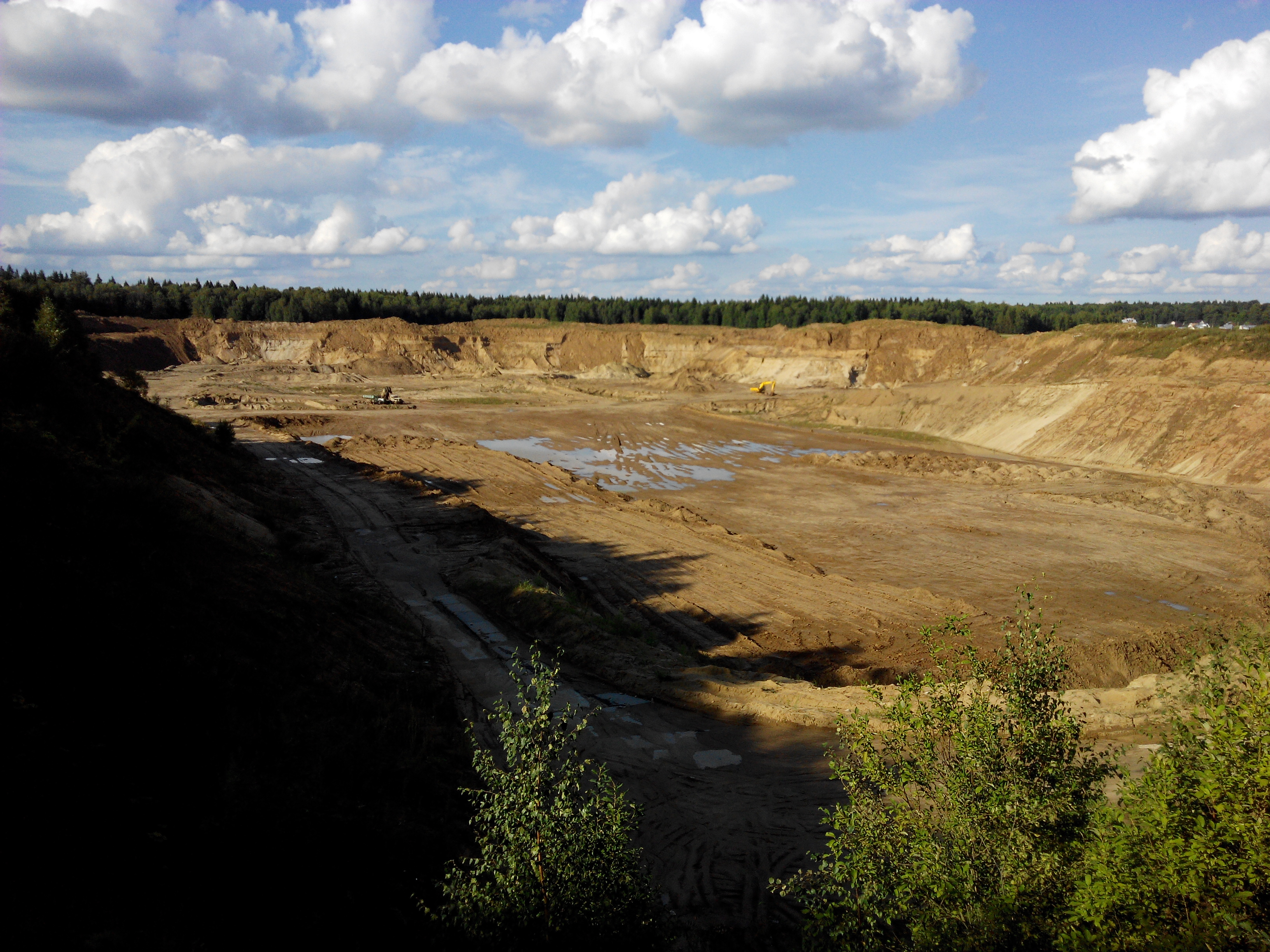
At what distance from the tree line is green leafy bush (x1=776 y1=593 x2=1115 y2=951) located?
95.4 m

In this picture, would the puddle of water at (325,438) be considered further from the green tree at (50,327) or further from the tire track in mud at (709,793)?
the tire track in mud at (709,793)

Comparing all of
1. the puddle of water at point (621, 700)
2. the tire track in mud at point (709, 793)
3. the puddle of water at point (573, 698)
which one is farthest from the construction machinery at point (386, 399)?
the puddle of water at point (621, 700)

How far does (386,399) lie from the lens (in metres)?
59.8

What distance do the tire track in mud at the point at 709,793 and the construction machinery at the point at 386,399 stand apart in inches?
1776

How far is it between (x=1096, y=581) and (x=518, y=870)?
2395 centimetres

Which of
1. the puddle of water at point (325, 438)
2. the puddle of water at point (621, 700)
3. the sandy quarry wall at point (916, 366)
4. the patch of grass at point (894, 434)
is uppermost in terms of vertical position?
the sandy quarry wall at point (916, 366)

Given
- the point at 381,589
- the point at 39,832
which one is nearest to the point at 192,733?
the point at 39,832

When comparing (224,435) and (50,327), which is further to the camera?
(224,435)

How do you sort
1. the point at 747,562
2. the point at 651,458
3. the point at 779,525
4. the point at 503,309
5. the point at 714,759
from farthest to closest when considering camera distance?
the point at 503,309
the point at 651,458
the point at 779,525
the point at 747,562
the point at 714,759

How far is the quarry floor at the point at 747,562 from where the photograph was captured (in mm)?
10430

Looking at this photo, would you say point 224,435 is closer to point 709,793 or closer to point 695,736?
point 695,736

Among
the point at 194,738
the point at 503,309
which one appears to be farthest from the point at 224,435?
the point at 503,309

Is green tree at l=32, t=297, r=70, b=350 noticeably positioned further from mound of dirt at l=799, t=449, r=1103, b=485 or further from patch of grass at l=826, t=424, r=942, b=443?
patch of grass at l=826, t=424, r=942, b=443

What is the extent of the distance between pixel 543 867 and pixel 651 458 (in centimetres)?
3849
